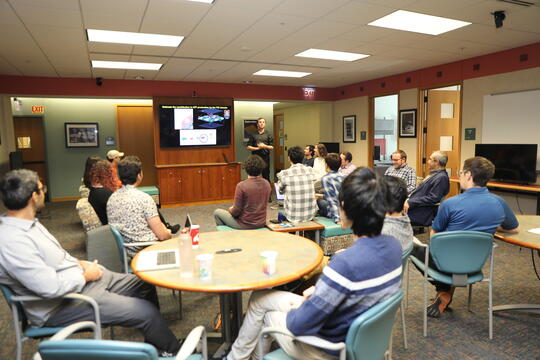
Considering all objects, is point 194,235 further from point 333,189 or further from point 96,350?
point 333,189

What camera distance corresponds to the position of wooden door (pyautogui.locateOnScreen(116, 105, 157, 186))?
916cm

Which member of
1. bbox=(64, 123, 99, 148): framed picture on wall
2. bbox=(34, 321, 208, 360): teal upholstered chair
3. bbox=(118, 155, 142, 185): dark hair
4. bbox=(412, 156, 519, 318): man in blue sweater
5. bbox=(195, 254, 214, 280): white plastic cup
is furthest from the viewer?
bbox=(64, 123, 99, 148): framed picture on wall

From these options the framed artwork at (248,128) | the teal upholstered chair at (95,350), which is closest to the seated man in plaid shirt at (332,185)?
the teal upholstered chair at (95,350)

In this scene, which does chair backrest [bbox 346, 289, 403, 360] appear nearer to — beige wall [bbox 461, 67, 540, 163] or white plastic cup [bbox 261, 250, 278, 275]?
white plastic cup [bbox 261, 250, 278, 275]

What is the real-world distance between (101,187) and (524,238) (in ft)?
12.4

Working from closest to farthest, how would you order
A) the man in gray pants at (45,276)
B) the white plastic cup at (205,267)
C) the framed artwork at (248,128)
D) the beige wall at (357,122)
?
the man in gray pants at (45,276) < the white plastic cup at (205,267) < the beige wall at (357,122) < the framed artwork at (248,128)

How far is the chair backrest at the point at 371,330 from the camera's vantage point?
138cm

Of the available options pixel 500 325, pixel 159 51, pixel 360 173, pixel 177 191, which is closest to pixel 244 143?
pixel 177 191

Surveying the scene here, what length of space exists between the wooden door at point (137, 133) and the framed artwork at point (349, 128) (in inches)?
199

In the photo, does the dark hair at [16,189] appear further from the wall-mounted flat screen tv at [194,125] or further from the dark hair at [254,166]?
the wall-mounted flat screen tv at [194,125]

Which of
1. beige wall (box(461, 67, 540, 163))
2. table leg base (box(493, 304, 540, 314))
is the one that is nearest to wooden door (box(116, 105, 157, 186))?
beige wall (box(461, 67, 540, 163))

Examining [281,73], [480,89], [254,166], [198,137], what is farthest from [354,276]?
[198,137]

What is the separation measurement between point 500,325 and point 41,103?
9574 mm

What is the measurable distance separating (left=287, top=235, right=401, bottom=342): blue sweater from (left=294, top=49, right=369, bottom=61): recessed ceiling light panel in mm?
4762
